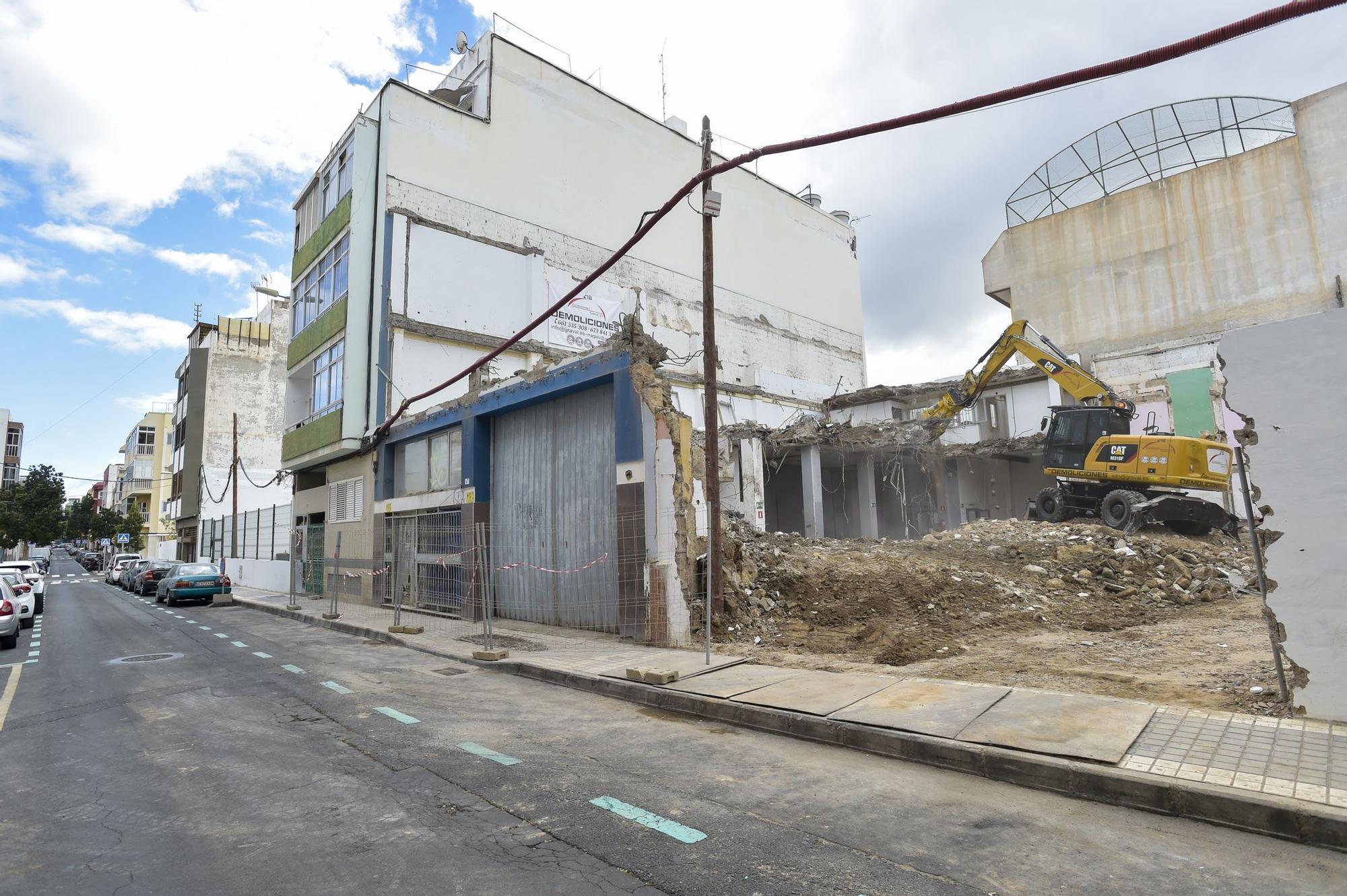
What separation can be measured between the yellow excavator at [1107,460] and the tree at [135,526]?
224ft

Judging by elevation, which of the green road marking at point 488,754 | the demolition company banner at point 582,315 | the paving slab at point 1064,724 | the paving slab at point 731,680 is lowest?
the green road marking at point 488,754

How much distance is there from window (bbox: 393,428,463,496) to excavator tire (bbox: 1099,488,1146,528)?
15.4 metres

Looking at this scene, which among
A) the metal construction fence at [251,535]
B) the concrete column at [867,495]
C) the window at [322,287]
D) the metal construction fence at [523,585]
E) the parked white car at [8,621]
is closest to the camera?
the metal construction fence at [523,585]

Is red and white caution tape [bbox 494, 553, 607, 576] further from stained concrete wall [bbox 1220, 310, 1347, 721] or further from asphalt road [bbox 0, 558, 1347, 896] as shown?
stained concrete wall [bbox 1220, 310, 1347, 721]

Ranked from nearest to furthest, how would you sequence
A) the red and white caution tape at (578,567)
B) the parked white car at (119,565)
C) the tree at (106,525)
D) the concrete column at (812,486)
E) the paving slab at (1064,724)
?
1. the paving slab at (1064,724)
2. the red and white caution tape at (578,567)
3. the concrete column at (812,486)
4. the parked white car at (119,565)
5. the tree at (106,525)

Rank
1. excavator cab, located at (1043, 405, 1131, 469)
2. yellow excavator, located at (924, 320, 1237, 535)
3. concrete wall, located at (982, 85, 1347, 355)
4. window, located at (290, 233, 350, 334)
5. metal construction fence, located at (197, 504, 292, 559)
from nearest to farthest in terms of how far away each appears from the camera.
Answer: yellow excavator, located at (924, 320, 1237, 535) → excavator cab, located at (1043, 405, 1131, 469) → window, located at (290, 233, 350, 334) → concrete wall, located at (982, 85, 1347, 355) → metal construction fence, located at (197, 504, 292, 559)

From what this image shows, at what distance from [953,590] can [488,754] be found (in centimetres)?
917

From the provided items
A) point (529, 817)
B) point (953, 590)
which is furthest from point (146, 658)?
point (953, 590)

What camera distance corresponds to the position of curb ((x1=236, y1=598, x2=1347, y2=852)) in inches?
156

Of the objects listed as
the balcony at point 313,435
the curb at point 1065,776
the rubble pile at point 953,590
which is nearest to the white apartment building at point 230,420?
the balcony at point 313,435

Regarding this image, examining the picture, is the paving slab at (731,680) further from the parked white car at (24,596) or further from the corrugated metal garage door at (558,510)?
the parked white car at (24,596)

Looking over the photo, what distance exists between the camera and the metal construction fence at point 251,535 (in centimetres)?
3097

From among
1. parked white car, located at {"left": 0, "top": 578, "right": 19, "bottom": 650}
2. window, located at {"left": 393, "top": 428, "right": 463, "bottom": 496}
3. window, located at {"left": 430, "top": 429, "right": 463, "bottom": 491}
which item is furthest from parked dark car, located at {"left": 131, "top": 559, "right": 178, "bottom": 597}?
window, located at {"left": 430, "top": 429, "right": 463, "bottom": 491}

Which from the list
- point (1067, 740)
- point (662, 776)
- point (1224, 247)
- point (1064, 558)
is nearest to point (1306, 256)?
point (1224, 247)
